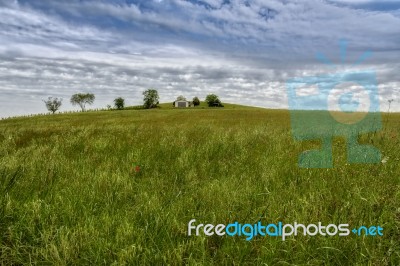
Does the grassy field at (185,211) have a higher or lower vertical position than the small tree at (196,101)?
lower

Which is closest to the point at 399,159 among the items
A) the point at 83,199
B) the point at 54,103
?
the point at 83,199

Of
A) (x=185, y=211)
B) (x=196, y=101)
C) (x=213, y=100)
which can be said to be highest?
(x=213, y=100)

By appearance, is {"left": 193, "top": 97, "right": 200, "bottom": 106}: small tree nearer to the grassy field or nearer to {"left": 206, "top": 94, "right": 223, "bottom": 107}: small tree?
{"left": 206, "top": 94, "right": 223, "bottom": 107}: small tree

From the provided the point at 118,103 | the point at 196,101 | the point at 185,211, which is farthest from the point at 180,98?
the point at 185,211

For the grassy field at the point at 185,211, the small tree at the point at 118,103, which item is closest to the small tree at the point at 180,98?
the small tree at the point at 118,103

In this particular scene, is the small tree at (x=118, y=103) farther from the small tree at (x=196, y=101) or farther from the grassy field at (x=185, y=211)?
the grassy field at (x=185, y=211)

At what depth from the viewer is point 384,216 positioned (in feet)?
9.10

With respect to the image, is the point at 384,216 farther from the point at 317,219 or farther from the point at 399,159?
the point at 399,159

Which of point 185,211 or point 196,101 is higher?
point 196,101

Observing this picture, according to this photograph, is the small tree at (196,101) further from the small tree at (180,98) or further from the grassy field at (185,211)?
the grassy field at (185,211)

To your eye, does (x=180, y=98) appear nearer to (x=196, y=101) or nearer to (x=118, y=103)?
(x=196, y=101)

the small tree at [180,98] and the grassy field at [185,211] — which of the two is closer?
the grassy field at [185,211]

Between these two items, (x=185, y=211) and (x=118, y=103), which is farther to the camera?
(x=118, y=103)

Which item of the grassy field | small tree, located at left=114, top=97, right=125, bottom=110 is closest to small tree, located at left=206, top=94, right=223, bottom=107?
small tree, located at left=114, top=97, right=125, bottom=110
